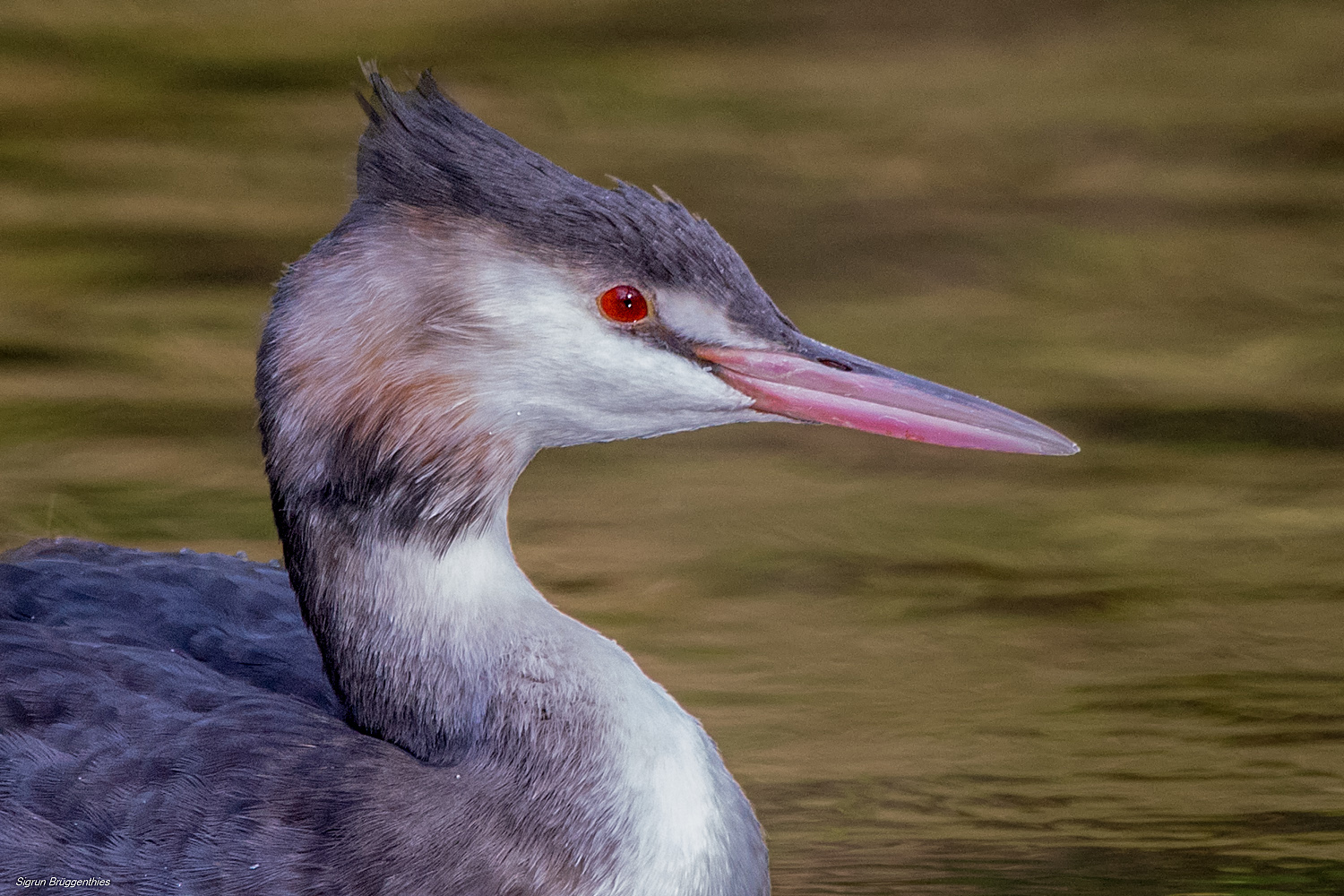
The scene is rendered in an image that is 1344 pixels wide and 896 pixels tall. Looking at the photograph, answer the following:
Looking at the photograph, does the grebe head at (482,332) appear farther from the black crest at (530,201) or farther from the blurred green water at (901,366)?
the blurred green water at (901,366)

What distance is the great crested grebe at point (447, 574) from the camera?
17.2 ft

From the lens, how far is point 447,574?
537 cm

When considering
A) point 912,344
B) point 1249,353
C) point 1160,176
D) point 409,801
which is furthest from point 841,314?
point 409,801

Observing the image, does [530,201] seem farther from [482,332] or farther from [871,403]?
[871,403]

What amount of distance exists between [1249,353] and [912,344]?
1.39 m

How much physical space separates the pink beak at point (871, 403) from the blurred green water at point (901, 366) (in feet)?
3.62

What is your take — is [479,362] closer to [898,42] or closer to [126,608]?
[126,608]

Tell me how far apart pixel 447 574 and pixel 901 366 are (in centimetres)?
410

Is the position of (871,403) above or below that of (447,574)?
above

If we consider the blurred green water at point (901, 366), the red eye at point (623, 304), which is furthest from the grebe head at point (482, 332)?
the blurred green water at point (901, 366)

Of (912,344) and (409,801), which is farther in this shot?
(912,344)

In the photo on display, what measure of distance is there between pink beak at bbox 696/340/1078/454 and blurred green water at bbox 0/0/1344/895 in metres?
1.10

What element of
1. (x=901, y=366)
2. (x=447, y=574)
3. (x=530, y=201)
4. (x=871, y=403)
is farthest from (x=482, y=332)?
(x=901, y=366)

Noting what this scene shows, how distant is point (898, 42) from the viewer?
13172 mm
